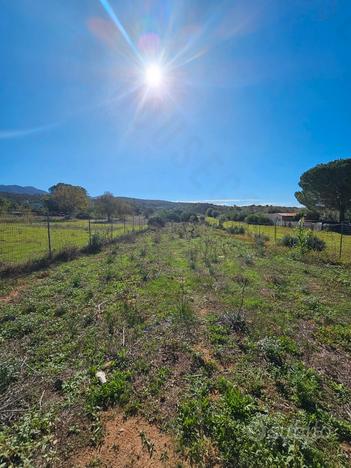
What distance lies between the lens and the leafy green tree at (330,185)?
34125 millimetres

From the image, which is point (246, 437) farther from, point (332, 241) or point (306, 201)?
point (306, 201)

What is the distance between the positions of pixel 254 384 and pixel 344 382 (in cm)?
127

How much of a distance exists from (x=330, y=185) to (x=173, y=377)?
4171cm

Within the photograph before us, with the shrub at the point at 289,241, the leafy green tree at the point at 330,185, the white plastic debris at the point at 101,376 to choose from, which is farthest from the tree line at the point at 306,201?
the white plastic debris at the point at 101,376

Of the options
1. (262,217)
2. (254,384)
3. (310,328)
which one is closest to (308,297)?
(310,328)

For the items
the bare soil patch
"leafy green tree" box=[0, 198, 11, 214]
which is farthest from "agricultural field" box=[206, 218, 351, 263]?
"leafy green tree" box=[0, 198, 11, 214]

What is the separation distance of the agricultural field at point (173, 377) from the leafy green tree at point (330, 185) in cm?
3597

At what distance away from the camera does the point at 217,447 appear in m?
2.19

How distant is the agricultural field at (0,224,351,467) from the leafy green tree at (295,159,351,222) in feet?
118

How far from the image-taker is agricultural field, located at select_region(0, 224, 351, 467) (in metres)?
2.16

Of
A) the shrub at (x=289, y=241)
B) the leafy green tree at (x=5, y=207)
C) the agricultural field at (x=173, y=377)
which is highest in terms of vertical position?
the leafy green tree at (x=5, y=207)

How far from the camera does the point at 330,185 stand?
35750 millimetres

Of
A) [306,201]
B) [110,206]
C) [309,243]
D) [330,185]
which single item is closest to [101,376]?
[309,243]

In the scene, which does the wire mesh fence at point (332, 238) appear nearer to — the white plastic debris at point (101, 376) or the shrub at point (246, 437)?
the shrub at point (246, 437)
